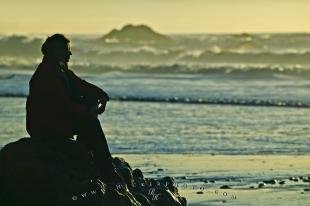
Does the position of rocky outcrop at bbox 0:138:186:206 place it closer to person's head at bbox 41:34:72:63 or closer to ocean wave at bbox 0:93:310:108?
person's head at bbox 41:34:72:63

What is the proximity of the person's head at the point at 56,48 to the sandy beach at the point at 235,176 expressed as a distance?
4.44 meters

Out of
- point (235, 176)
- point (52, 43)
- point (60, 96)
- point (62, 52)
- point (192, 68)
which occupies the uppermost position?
point (192, 68)

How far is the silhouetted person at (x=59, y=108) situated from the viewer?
43.7 feet

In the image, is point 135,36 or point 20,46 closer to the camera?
point 20,46

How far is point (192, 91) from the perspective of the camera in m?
66.7

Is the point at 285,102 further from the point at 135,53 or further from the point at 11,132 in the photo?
the point at 135,53

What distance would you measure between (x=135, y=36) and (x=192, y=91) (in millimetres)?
62389

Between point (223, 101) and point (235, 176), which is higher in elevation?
point (223, 101)

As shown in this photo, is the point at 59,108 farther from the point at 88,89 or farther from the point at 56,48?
the point at 56,48

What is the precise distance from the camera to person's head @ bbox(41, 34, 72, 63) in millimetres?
13484

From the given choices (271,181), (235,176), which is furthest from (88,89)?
(235,176)

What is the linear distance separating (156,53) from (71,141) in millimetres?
100321

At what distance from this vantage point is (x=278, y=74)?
86.4 metres

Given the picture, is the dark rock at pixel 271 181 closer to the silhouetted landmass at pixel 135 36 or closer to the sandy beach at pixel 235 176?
the sandy beach at pixel 235 176
